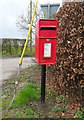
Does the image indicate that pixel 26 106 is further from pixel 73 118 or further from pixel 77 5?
pixel 77 5

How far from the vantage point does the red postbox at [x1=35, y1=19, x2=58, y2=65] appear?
8.48ft

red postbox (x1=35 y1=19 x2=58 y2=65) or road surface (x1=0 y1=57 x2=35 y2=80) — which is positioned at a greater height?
red postbox (x1=35 y1=19 x2=58 y2=65)

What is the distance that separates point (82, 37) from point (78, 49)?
204 millimetres

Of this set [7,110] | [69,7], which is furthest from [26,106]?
[69,7]

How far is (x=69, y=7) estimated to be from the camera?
2.77 metres

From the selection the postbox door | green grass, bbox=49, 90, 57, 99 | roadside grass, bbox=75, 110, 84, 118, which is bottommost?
roadside grass, bbox=75, 110, 84, 118

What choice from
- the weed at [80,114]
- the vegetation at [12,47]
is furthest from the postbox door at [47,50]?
the vegetation at [12,47]

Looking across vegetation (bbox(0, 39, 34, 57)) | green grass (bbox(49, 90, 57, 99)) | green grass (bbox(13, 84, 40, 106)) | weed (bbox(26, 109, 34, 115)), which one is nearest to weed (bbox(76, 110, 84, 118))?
weed (bbox(26, 109, 34, 115))

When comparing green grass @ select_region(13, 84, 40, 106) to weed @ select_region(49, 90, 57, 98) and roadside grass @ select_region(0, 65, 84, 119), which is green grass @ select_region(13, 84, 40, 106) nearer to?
roadside grass @ select_region(0, 65, 84, 119)

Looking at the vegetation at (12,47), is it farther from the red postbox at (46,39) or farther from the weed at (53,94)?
the red postbox at (46,39)

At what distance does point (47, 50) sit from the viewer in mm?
2680

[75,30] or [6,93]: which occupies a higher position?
[75,30]

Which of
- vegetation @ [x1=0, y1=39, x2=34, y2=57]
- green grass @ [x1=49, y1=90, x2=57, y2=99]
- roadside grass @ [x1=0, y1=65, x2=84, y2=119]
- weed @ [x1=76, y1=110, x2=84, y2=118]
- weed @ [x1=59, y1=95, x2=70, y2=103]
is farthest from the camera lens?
vegetation @ [x1=0, y1=39, x2=34, y2=57]

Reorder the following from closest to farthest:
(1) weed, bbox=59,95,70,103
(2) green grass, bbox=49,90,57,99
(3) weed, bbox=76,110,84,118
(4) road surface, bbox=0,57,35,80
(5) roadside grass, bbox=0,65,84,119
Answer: (3) weed, bbox=76,110,84,118, (5) roadside grass, bbox=0,65,84,119, (1) weed, bbox=59,95,70,103, (2) green grass, bbox=49,90,57,99, (4) road surface, bbox=0,57,35,80
